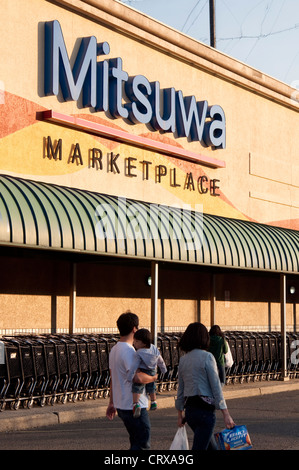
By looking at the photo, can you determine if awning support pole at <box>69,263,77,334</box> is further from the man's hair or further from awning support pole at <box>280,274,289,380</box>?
the man's hair

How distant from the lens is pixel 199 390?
27.0ft

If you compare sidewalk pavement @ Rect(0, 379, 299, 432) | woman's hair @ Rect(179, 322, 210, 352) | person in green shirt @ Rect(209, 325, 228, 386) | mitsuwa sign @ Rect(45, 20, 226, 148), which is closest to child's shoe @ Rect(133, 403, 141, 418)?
woman's hair @ Rect(179, 322, 210, 352)

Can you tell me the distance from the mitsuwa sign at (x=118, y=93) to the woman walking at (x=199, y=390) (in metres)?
13.1

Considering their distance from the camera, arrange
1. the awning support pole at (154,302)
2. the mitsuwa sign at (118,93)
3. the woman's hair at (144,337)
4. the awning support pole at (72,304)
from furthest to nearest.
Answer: the awning support pole at (72,304) → the mitsuwa sign at (118,93) → the awning support pole at (154,302) → the woman's hair at (144,337)

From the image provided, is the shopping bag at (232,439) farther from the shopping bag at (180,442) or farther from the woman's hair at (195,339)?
the woman's hair at (195,339)

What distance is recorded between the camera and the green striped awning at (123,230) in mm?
16672

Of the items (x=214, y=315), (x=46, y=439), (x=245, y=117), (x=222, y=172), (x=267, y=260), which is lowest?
(x=46, y=439)

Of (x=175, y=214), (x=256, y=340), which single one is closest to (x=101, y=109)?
(x=175, y=214)

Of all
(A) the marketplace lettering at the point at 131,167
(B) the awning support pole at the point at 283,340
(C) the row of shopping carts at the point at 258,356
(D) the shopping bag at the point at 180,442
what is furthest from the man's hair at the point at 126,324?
(B) the awning support pole at the point at 283,340

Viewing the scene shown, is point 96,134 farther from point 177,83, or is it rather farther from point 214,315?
point 214,315

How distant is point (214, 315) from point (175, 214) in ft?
19.9

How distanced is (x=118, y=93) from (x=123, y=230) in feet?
17.0

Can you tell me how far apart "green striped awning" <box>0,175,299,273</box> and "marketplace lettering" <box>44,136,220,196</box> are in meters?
1.53

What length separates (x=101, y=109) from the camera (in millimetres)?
22047
